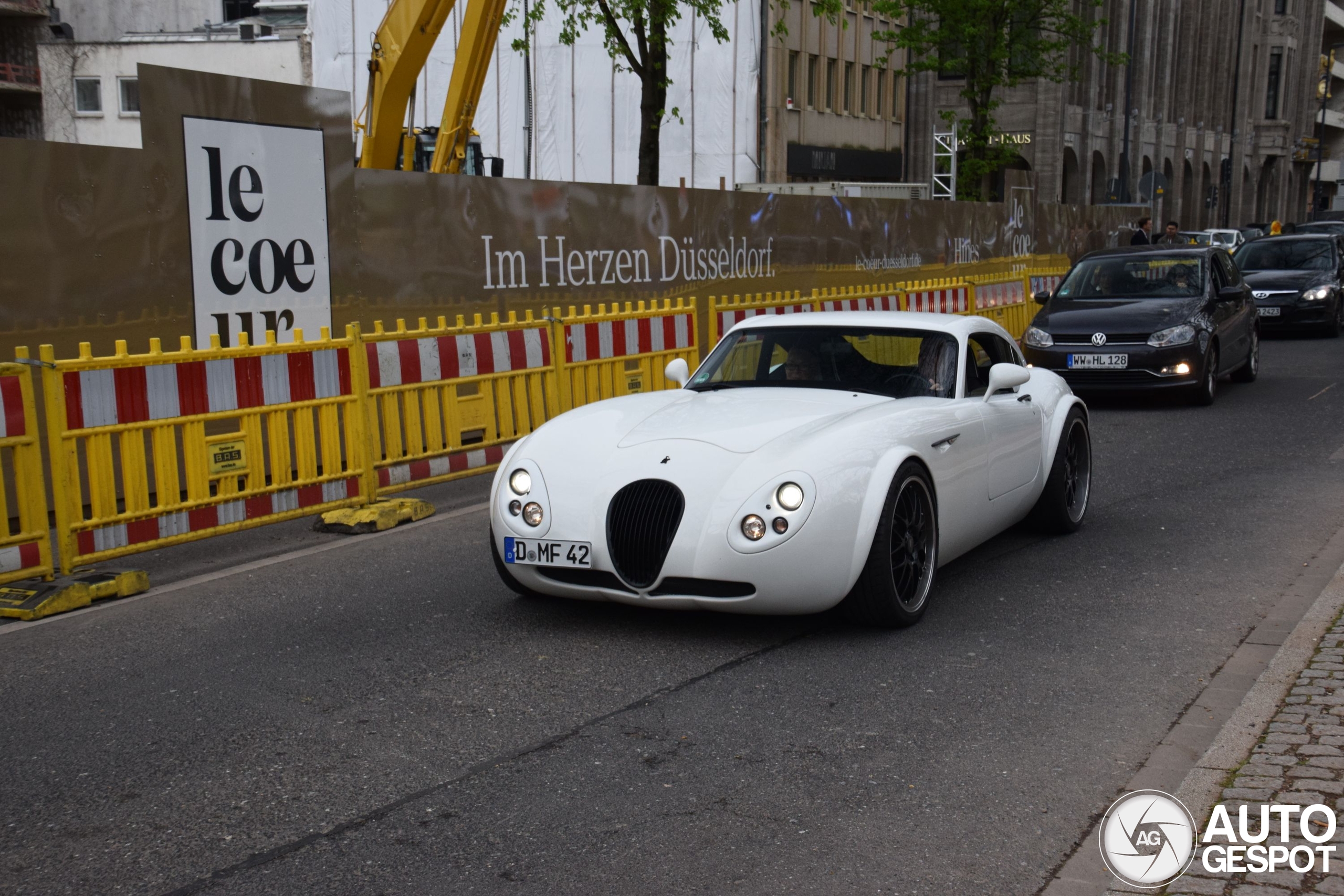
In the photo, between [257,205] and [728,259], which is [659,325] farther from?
[728,259]

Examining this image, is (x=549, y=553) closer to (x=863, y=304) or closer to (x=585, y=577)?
(x=585, y=577)

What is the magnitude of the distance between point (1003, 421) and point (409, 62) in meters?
12.1

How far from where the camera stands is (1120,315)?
47.2ft

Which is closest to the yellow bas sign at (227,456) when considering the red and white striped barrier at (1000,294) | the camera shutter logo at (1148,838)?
the camera shutter logo at (1148,838)

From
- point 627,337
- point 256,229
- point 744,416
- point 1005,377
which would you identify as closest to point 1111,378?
point 627,337

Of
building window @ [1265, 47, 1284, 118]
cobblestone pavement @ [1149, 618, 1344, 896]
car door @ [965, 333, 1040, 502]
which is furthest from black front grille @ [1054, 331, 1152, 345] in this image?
building window @ [1265, 47, 1284, 118]

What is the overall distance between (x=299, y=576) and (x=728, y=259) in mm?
11610

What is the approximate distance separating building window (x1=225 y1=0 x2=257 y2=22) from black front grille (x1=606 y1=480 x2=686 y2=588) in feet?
197

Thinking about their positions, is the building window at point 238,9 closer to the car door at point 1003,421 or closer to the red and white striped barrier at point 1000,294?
the red and white striped barrier at point 1000,294

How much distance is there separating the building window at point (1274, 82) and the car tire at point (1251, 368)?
84.9 meters

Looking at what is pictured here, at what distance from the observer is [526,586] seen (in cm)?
633

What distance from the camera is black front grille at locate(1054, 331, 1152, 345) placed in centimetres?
1410

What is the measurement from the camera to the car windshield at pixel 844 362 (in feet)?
22.9

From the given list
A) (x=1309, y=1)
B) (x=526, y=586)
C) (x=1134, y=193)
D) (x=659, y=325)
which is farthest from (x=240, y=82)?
(x=1309, y=1)
